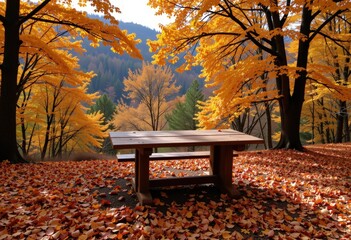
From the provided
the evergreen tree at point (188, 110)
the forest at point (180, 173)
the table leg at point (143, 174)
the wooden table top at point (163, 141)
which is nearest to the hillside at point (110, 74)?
the evergreen tree at point (188, 110)

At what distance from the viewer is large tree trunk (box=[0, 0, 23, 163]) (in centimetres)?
591

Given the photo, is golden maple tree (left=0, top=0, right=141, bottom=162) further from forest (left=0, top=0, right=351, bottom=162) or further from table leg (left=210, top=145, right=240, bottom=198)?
table leg (left=210, top=145, right=240, bottom=198)

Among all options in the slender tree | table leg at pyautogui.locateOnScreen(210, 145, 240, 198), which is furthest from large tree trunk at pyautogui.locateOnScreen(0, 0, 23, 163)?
the slender tree

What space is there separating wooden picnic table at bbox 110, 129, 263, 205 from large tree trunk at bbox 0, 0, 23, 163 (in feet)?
12.6

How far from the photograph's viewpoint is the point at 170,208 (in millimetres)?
3295

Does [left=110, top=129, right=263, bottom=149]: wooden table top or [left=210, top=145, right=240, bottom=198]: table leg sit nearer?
[left=110, top=129, right=263, bottom=149]: wooden table top

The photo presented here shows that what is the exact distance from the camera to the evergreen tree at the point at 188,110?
27.5 m

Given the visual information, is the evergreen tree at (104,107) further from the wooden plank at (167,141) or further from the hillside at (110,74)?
the hillside at (110,74)

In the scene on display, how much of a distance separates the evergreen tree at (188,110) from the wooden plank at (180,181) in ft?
75.7

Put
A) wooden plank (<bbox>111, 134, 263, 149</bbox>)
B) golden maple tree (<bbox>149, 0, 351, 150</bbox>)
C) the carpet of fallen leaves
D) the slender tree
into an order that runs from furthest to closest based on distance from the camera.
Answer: the slender tree → golden maple tree (<bbox>149, 0, 351, 150</bbox>) → wooden plank (<bbox>111, 134, 263, 149</bbox>) → the carpet of fallen leaves

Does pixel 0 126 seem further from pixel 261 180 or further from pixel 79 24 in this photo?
pixel 261 180

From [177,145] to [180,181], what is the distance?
32.4 inches

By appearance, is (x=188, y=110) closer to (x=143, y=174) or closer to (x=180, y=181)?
(x=180, y=181)

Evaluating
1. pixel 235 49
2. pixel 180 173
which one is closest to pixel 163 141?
pixel 180 173
